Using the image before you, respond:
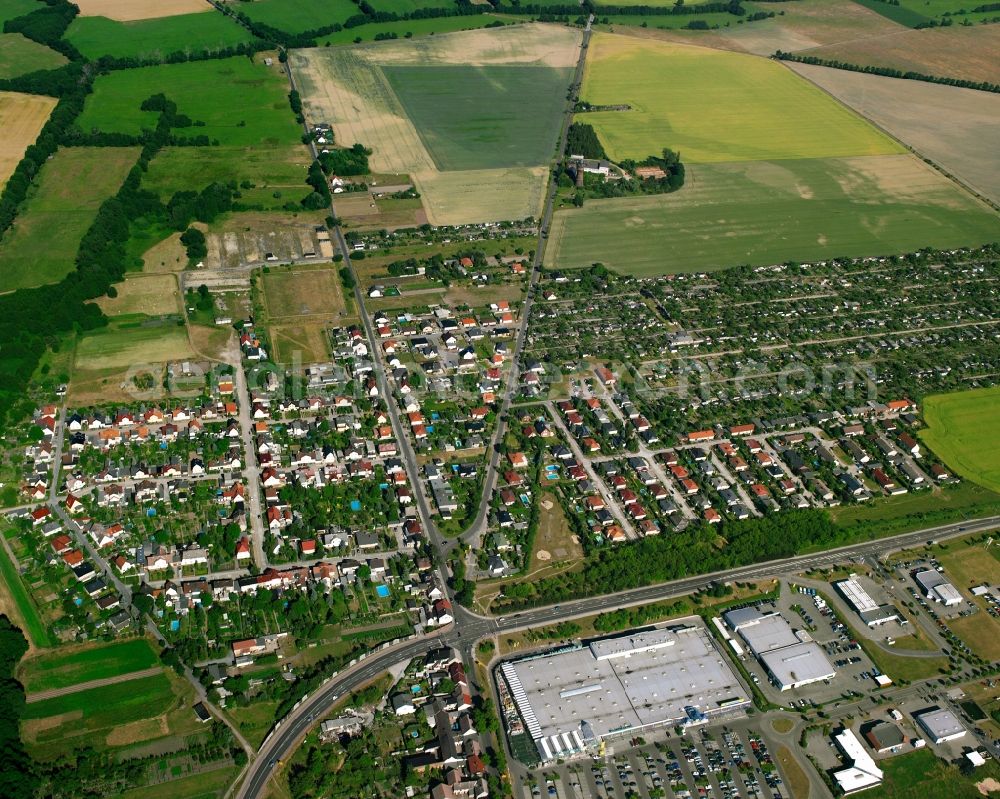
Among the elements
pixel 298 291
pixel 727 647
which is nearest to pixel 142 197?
pixel 298 291

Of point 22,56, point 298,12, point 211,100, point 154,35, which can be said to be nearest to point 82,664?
point 211,100

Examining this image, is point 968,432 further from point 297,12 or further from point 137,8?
point 137,8

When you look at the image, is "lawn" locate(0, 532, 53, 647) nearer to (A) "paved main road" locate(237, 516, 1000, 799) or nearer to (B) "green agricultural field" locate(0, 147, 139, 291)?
(A) "paved main road" locate(237, 516, 1000, 799)

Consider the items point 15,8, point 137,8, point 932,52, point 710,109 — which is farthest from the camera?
point 932,52

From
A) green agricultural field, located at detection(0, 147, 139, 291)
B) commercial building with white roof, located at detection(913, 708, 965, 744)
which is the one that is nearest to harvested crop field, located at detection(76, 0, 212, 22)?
green agricultural field, located at detection(0, 147, 139, 291)

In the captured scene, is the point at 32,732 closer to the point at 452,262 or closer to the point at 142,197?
the point at 452,262

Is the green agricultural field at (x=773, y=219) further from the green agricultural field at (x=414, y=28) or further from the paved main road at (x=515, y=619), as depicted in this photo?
the green agricultural field at (x=414, y=28)
